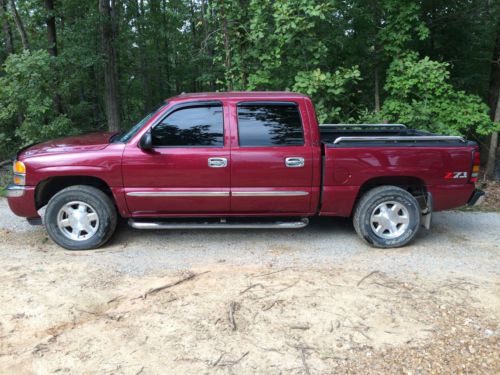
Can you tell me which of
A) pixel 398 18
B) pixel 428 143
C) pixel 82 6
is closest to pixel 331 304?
pixel 428 143

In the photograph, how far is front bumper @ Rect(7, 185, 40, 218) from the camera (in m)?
4.79

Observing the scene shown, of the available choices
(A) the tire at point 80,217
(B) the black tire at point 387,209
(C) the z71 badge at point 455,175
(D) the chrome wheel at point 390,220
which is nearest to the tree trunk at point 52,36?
(A) the tire at point 80,217

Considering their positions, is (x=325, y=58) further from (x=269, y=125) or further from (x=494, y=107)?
(x=494, y=107)

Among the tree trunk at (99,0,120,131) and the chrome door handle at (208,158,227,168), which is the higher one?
the tree trunk at (99,0,120,131)

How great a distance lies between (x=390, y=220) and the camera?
5.04 meters

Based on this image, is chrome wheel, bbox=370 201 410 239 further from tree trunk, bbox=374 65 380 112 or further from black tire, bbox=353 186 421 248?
tree trunk, bbox=374 65 380 112

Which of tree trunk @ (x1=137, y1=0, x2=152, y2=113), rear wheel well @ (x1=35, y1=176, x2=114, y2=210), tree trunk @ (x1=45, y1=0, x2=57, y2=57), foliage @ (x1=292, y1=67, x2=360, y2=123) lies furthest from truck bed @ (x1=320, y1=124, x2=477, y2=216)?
tree trunk @ (x1=137, y1=0, x2=152, y2=113)

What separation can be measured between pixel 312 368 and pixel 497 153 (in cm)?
934

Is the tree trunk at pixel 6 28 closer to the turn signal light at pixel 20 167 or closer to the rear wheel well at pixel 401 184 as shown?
the turn signal light at pixel 20 167

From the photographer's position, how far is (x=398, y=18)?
7.72 m

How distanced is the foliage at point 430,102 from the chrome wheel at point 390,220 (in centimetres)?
328

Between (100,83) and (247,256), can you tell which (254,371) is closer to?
(247,256)

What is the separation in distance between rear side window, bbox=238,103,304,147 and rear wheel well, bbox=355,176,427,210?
1.01 meters

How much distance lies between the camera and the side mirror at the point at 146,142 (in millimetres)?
4598
